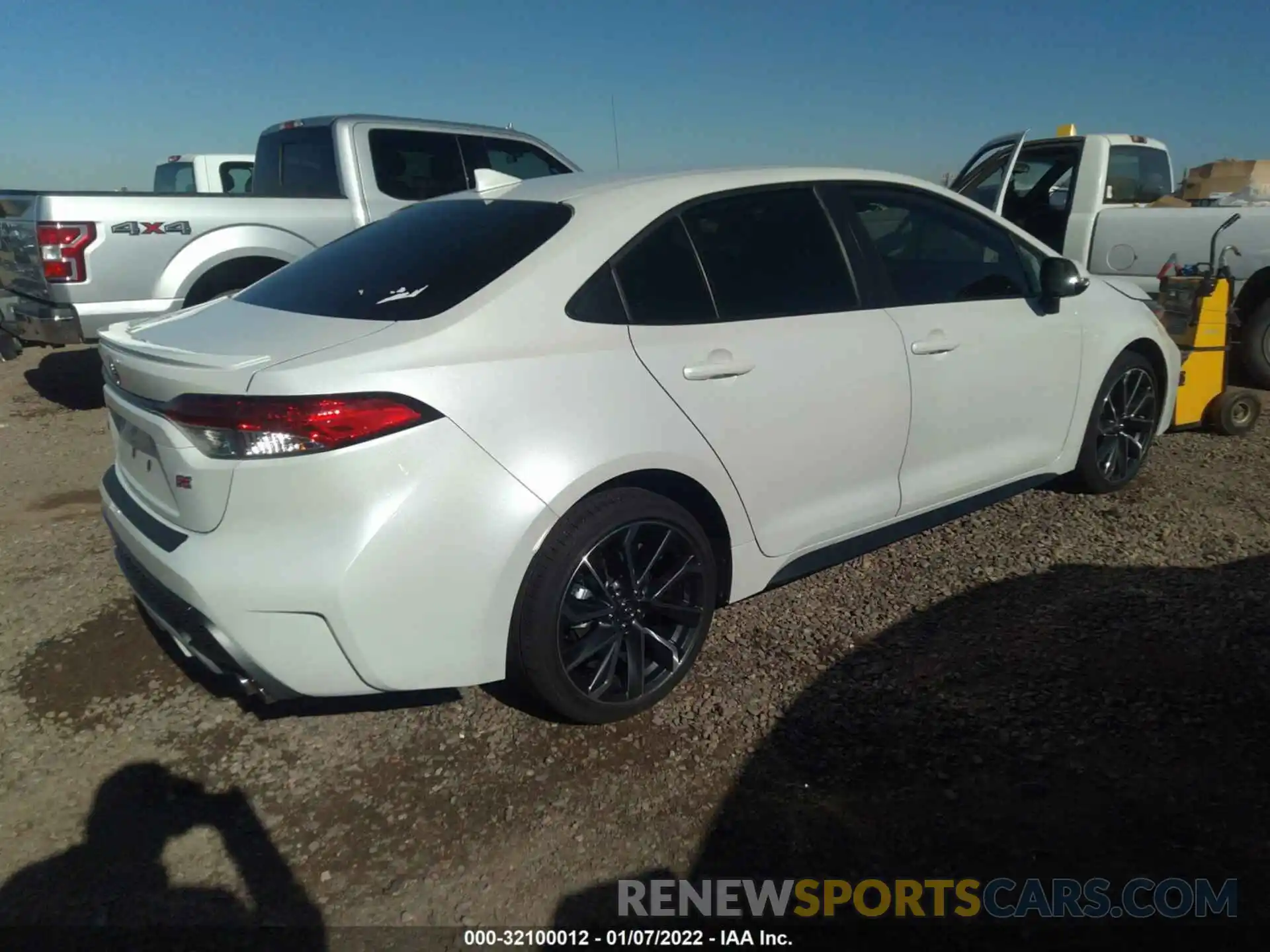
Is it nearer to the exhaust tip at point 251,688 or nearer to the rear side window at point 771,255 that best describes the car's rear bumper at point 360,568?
the exhaust tip at point 251,688

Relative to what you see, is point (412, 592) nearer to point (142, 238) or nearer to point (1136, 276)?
point (142, 238)

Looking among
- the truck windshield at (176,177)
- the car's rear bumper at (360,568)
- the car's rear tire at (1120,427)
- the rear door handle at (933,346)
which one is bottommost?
the car's rear tire at (1120,427)

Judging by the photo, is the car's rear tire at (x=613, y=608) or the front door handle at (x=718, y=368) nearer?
the car's rear tire at (x=613, y=608)

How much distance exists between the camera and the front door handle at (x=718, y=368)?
287cm

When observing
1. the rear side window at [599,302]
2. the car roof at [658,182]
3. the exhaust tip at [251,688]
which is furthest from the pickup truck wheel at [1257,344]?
the exhaust tip at [251,688]

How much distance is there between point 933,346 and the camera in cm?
353

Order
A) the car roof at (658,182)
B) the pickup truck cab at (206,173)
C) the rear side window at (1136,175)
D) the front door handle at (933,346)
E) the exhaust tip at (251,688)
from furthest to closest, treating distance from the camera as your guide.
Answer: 1. the pickup truck cab at (206,173)
2. the rear side window at (1136,175)
3. the front door handle at (933,346)
4. the car roof at (658,182)
5. the exhaust tip at (251,688)

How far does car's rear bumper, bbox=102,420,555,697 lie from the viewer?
2336mm

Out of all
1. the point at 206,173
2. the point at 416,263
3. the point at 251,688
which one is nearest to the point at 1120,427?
the point at 416,263

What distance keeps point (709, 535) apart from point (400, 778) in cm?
120

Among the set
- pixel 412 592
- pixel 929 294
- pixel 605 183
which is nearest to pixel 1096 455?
pixel 929 294

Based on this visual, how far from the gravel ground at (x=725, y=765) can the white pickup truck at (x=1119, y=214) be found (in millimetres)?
3909

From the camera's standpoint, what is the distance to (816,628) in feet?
11.6

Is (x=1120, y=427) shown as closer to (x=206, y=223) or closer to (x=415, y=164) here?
(x=415, y=164)
